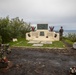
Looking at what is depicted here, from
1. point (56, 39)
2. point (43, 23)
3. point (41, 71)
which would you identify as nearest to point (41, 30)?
point (43, 23)

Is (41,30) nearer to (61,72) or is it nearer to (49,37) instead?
(49,37)

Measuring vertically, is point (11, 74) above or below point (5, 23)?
below

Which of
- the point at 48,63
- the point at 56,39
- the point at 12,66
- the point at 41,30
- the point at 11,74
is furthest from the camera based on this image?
the point at 41,30

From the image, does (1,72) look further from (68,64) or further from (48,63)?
(68,64)

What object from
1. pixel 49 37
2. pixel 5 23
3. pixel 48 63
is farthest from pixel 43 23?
pixel 48 63

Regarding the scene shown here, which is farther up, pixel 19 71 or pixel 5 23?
pixel 5 23

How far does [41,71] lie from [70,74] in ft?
8.32

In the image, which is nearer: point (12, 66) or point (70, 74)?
point (70, 74)

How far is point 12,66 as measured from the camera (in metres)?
12.5

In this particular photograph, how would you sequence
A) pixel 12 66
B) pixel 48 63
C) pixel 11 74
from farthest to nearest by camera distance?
1. pixel 48 63
2. pixel 12 66
3. pixel 11 74

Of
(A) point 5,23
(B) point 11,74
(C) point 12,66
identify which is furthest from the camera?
(A) point 5,23

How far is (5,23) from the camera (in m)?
27.8

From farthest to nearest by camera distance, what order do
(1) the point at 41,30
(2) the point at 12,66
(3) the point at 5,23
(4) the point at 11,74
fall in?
1. (1) the point at 41,30
2. (3) the point at 5,23
3. (2) the point at 12,66
4. (4) the point at 11,74

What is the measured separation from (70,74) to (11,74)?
5.01 meters
